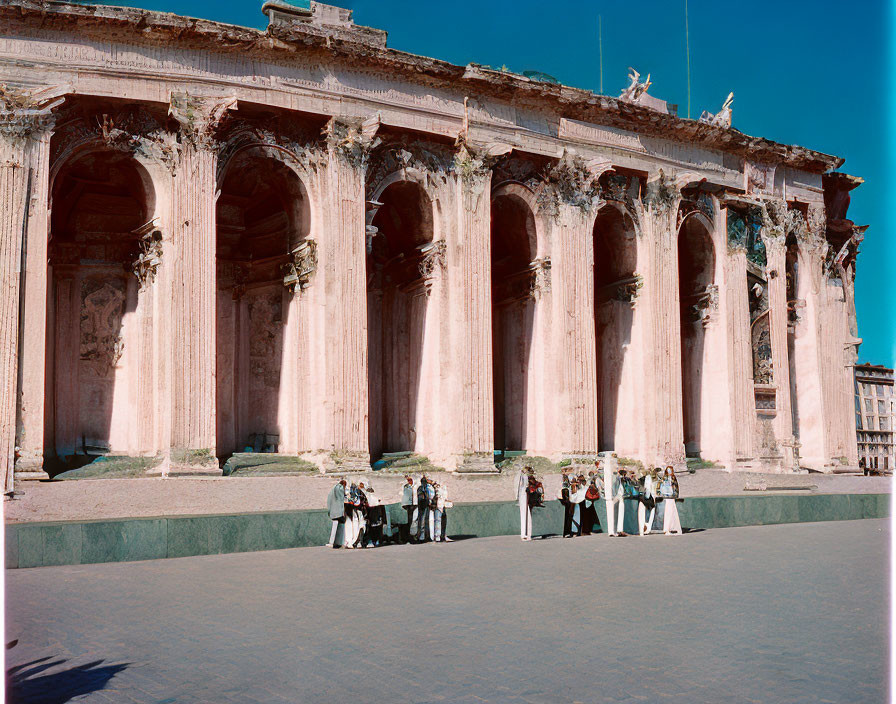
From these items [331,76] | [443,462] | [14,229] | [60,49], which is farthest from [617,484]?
[60,49]

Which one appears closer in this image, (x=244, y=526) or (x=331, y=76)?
(x=244, y=526)

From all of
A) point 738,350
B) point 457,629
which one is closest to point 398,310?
point 738,350

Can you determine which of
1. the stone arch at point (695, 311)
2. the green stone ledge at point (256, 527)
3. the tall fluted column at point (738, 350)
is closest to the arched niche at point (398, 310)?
the green stone ledge at point (256, 527)

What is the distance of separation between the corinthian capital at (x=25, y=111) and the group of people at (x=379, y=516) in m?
9.75

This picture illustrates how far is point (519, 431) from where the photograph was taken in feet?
89.4

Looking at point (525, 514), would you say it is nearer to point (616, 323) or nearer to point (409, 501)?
point (409, 501)

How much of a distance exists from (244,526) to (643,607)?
776 cm

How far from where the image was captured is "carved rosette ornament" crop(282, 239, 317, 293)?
22703mm

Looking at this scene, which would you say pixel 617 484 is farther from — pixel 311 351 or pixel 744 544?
pixel 311 351

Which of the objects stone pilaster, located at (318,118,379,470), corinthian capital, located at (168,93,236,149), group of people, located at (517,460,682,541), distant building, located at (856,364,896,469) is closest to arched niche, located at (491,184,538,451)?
stone pilaster, located at (318,118,379,470)

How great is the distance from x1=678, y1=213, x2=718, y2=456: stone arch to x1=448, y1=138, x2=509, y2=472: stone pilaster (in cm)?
763

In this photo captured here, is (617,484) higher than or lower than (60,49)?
lower

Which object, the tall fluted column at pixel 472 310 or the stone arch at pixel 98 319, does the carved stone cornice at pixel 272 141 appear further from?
the tall fluted column at pixel 472 310

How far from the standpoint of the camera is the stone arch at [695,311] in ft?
96.2
